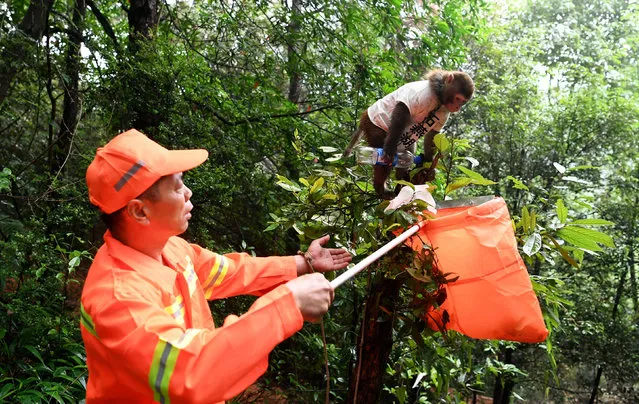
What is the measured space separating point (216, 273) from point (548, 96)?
8.54m

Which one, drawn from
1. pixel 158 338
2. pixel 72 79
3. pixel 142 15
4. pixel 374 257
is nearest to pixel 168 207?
pixel 158 338

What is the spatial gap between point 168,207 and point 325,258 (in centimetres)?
66

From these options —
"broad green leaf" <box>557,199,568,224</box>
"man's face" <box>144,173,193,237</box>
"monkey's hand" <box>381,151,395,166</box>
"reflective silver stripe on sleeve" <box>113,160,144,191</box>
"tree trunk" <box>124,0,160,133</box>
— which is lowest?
"broad green leaf" <box>557,199,568,224</box>

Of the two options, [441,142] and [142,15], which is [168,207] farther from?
[142,15]

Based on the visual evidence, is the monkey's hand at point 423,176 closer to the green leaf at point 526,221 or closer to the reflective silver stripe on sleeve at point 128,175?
the green leaf at point 526,221

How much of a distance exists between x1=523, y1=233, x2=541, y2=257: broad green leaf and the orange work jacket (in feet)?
3.35

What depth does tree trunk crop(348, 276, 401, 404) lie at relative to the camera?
2.07 m

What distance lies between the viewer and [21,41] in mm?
3705

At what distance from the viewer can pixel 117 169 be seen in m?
1.28

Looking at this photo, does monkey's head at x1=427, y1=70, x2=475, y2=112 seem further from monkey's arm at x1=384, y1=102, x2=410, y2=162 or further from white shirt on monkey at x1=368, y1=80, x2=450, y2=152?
monkey's arm at x1=384, y1=102, x2=410, y2=162

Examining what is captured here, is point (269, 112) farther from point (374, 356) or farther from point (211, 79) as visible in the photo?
point (374, 356)

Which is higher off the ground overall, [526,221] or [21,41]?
[21,41]

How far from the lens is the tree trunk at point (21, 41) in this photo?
12.1 ft

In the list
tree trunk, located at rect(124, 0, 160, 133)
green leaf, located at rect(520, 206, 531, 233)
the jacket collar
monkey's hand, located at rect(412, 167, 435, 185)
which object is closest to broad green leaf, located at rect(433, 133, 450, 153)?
monkey's hand, located at rect(412, 167, 435, 185)
